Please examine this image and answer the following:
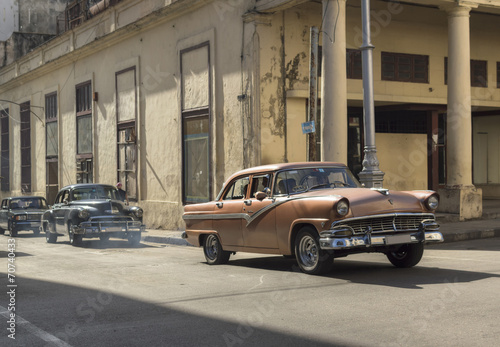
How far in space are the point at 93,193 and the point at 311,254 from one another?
10.4 m

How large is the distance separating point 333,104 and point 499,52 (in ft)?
31.4

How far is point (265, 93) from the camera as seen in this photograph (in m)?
18.2

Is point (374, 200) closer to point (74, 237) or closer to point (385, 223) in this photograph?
point (385, 223)

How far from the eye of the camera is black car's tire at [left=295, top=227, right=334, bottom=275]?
383 inches

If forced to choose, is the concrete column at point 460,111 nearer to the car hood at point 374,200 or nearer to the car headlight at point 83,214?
the car hood at point 374,200

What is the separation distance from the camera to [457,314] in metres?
6.91

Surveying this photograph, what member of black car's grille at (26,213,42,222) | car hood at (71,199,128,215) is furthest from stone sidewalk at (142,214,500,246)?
black car's grille at (26,213,42,222)

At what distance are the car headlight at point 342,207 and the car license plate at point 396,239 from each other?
2.24 ft

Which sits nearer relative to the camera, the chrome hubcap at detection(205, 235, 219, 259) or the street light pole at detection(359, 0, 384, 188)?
the chrome hubcap at detection(205, 235, 219, 259)

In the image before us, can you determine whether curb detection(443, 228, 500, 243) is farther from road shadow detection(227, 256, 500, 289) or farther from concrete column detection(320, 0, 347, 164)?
road shadow detection(227, 256, 500, 289)

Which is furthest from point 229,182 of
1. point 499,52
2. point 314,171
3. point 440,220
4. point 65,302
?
point 499,52

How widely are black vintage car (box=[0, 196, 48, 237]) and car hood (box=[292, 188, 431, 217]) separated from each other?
48.7ft

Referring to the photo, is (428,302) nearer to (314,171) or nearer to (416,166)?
(314,171)

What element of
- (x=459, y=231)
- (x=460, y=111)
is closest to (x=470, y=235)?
(x=459, y=231)
